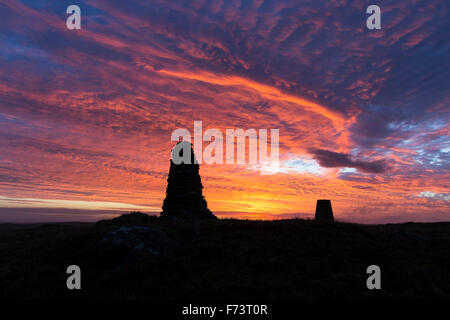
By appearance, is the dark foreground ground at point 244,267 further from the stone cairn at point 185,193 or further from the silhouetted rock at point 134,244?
the stone cairn at point 185,193

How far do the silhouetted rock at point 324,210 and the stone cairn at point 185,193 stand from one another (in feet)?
33.1

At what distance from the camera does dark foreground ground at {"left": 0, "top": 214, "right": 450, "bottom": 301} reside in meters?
8.88

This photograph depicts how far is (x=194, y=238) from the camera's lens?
14.5 m

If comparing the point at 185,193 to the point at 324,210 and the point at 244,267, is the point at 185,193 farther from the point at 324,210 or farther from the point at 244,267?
the point at 244,267

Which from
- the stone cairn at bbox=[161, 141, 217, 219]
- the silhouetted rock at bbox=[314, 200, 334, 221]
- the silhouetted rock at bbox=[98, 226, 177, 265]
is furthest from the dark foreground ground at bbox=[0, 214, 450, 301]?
the stone cairn at bbox=[161, 141, 217, 219]

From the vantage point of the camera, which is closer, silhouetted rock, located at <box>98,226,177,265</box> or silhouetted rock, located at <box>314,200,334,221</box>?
silhouetted rock, located at <box>98,226,177,265</box>

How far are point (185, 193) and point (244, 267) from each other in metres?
16.8

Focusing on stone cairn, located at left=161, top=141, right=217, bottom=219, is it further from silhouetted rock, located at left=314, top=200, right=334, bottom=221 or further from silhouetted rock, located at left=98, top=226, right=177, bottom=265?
silhouetted rock, located at left=98, top=226, right=177, bottom=265

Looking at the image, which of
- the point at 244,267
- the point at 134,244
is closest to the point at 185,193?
the point at 134,244

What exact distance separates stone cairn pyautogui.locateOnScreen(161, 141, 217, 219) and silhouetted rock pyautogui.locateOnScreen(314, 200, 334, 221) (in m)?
10.1

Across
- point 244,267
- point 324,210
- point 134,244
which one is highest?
point 324,210

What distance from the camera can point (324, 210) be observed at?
2547 centimetres

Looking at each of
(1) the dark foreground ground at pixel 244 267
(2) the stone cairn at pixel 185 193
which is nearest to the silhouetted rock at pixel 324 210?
(1) the dark foreground ground at pixel 244 267

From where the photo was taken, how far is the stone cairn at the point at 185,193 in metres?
26.7
